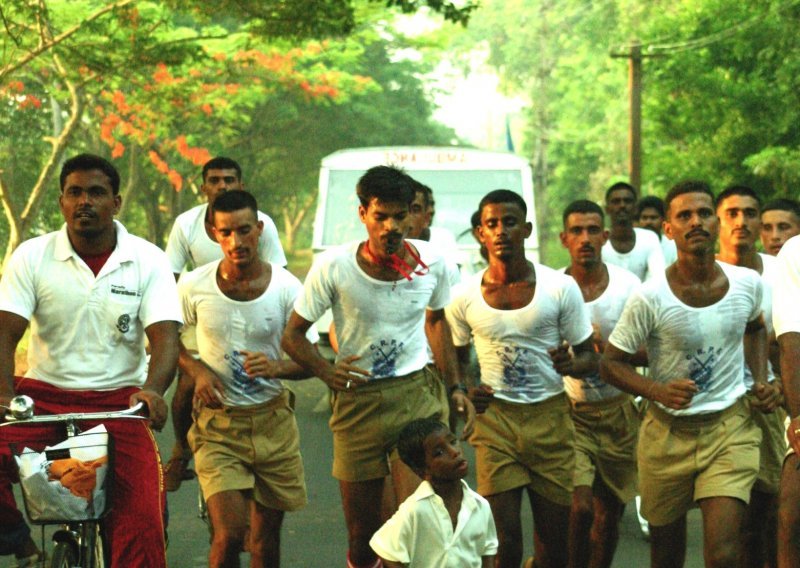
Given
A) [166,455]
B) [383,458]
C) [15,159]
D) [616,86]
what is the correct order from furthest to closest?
[616,86], [15,159], [166,455], [383,458]

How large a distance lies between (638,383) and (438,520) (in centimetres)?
147

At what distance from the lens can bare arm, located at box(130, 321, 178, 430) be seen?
5484mm

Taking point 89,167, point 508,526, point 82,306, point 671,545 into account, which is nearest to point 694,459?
point 671,545

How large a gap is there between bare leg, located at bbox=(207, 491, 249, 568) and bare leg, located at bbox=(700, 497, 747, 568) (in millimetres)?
2065

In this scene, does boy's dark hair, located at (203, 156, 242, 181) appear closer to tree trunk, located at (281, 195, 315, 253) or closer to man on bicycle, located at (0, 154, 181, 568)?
man on bicycle, located at (0, 154, 181, 568)

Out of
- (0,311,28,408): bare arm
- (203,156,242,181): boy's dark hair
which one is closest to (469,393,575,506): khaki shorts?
(0,311,28,408): bare arm

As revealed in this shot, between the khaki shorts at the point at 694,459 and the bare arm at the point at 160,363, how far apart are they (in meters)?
2.32

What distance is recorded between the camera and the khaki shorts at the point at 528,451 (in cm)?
694

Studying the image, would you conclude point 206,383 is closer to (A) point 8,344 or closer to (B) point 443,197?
(A) point 8,344

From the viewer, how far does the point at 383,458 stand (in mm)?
6992

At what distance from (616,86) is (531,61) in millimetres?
8751

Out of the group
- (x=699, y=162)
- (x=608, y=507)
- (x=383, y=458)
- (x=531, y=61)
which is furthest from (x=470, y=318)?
(x=531, y=61)

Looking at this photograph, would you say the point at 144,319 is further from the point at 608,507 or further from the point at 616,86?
the point at 616,86

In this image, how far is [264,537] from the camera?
710 cm
